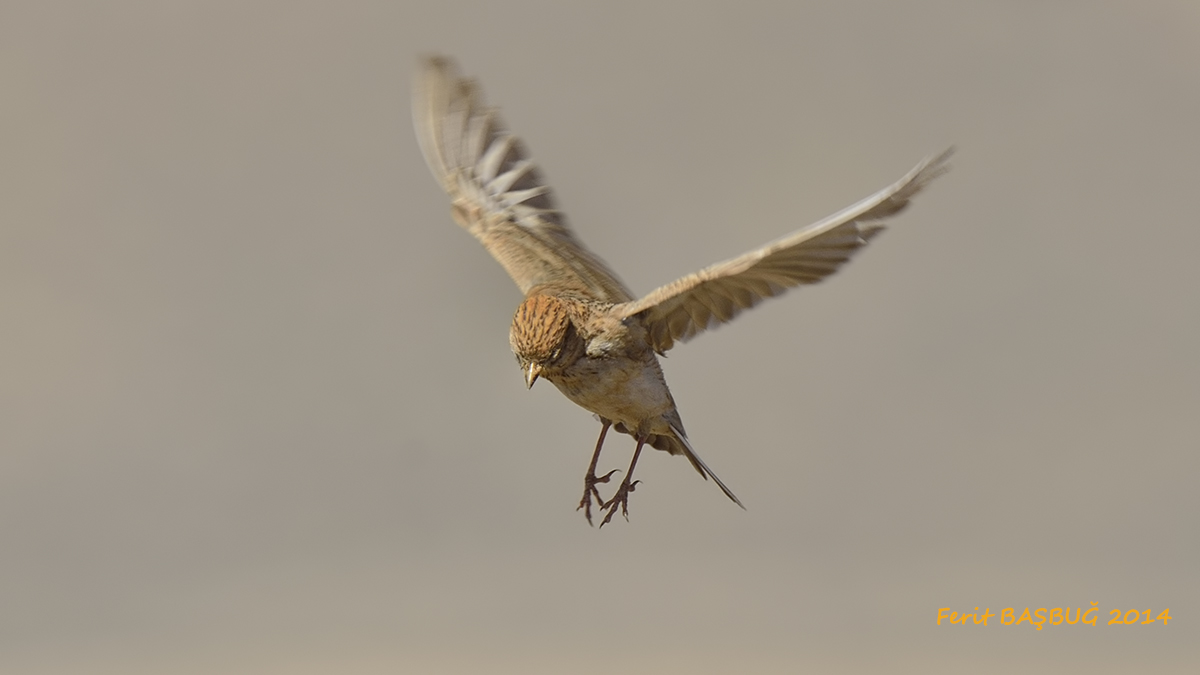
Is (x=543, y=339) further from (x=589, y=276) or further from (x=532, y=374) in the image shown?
(x=589, y=276)

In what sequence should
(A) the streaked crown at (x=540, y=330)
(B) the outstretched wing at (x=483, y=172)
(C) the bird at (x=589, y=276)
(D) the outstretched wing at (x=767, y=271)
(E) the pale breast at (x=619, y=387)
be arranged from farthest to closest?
1. (B) the outstretched wing at (x=483, y=172)
2. (E) the pale breast at (x=619, y=387)
3. (A) the streaked crown at (x=540, y=330)
4. (C) the bird at (x=589, y=276)
5. (D) the outstretched wing at (x=767, y=271)

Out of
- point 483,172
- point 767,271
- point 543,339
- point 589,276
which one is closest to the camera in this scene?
point 767,271

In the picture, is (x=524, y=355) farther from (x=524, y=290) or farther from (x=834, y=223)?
(x=834, y=223)

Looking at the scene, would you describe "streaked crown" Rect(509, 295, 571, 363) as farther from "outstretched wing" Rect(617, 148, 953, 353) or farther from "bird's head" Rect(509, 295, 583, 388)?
"outstretched wing" Rect(617, 148, 953, 353)

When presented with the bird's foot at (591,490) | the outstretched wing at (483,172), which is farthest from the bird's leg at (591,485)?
the outstretched wing at (483,172)

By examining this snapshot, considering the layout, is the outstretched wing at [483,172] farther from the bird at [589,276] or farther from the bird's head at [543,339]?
the bird's head at [543,339]

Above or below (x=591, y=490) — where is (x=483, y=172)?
above

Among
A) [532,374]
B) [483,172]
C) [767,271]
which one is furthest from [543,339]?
[483,172]
